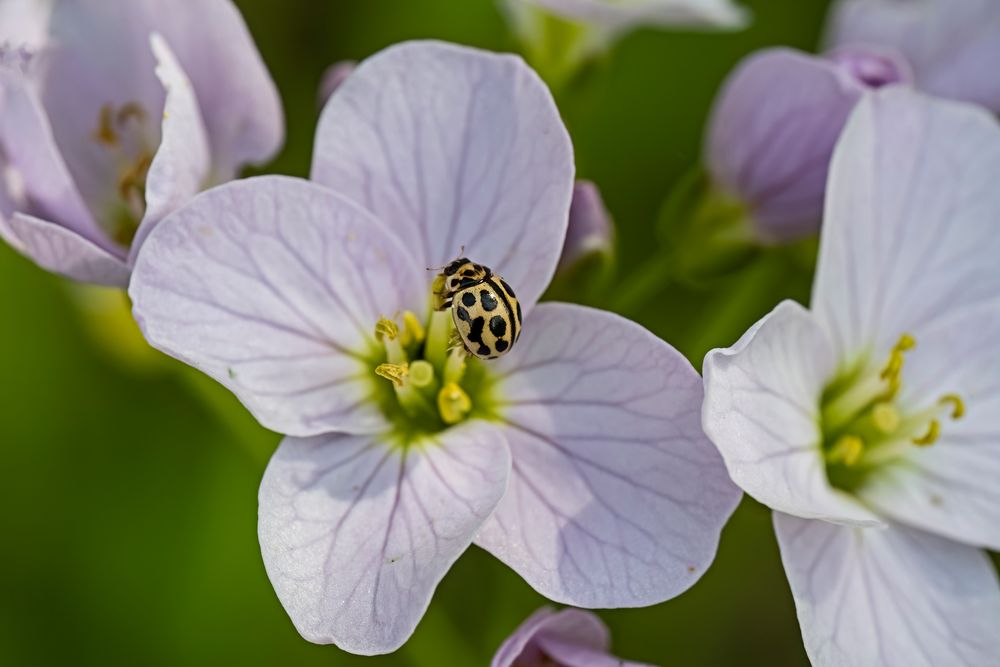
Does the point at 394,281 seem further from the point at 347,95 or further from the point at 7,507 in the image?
the point at 7,507

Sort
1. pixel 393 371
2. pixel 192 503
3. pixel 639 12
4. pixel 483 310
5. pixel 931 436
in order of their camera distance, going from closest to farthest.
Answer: pixel 483 310 < pixel 393 371 < pixel 931 436 < pixel 639 12 < pixel 192 503

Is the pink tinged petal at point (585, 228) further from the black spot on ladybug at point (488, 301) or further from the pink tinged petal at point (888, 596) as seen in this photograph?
the pink tinged petal at point (888, 596)

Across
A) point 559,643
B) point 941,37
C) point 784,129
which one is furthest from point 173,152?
point 941,37

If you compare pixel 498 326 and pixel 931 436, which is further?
pixel 931 436

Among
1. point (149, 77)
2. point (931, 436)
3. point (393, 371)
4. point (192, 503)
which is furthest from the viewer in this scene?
point (192, 503)

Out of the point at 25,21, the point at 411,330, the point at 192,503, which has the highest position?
the point at 25,21

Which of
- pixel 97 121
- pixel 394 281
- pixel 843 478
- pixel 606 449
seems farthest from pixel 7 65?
pixel 843 478

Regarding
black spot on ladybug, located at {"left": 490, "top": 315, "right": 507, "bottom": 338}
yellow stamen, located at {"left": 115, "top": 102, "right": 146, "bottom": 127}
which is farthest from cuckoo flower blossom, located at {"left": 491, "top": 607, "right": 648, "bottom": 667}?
yellow stamen, located at {"left": 115, "top": 102, "right": 146, "bottom": 127}

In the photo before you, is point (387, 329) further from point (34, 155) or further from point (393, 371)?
point (34, 155)
